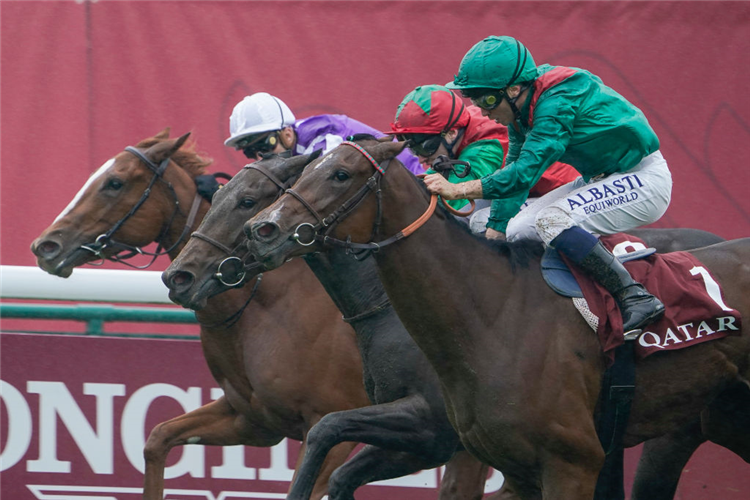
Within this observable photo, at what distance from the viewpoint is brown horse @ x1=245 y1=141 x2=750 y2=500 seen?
10.5ft

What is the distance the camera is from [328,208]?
3188 mm

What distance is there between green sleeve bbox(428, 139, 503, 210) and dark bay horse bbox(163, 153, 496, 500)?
1.82ft

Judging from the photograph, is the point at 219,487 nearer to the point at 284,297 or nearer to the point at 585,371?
the point at 284,297

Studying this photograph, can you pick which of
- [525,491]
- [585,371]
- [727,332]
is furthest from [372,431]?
[727,332]

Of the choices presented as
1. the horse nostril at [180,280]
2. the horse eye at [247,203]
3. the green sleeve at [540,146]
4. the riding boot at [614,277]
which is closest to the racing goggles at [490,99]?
the green sleeve at [540,146]

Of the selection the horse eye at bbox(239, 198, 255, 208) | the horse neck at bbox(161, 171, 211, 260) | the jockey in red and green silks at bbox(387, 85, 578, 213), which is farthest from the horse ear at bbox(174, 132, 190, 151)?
the jockey in red and green silks at bbox(387, 85, 578, 213)

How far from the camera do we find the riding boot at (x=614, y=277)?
3332 mm

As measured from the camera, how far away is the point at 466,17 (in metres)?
6.63

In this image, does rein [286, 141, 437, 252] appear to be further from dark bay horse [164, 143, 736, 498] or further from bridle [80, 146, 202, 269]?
bridle [80, 146, 202, 269]

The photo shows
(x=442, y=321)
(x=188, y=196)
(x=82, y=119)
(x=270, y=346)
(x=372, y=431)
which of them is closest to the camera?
(x=442, y=321)

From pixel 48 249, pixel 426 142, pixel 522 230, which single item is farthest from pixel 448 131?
pixel 48 249

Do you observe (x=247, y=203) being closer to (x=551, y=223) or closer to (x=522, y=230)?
(x=522, y=230)

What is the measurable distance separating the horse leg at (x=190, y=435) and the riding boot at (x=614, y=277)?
1.83 metres

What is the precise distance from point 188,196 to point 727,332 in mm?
2425
